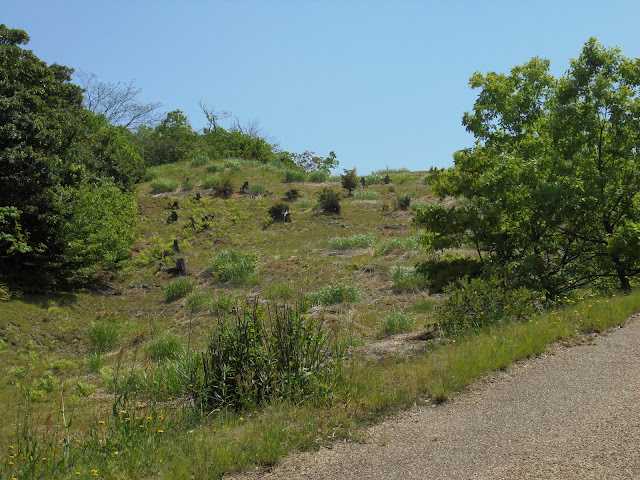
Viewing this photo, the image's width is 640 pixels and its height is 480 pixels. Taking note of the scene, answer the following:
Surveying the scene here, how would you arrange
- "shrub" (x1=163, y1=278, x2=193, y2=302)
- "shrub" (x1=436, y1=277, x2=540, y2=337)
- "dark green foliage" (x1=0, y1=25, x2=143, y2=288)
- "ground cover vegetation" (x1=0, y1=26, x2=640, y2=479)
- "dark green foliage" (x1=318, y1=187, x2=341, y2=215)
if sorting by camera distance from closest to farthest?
"ground cover vegetation" (x1=0, y1=26, x2=640, y2=479)
"shrub" (x1=436, y1=277, x2=540, y2=337)
"dark green foliage" (x1=0, y1=25, x2=143, y2=288)
"shrub" (x1=163, y1=278, x2=193, y2=302)
"dark green foliage" (x1=318, y1=187, x2=341, y2=215)

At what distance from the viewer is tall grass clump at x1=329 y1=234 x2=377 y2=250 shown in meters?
18.8

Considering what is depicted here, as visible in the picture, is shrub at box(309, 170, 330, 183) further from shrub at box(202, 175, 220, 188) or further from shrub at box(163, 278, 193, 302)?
shrub at box(163, 278, 193, 302)

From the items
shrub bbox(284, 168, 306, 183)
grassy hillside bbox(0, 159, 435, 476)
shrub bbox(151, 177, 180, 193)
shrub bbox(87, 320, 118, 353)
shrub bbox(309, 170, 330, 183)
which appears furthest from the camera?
shrub bbox(309, 170, 330, 183)

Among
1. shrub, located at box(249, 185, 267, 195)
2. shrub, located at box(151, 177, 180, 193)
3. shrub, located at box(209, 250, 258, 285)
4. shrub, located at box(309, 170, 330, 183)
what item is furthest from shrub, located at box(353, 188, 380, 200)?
shrub, located at box(209, 250, 258, 285)

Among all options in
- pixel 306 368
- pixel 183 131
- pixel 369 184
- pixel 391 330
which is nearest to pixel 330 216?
pixel 369 184

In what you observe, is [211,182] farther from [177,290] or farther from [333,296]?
[333,296]

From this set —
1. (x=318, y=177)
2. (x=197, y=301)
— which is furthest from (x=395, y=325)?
(x=318, y=177)

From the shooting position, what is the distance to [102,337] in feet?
40.1

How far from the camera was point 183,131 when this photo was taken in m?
53.3

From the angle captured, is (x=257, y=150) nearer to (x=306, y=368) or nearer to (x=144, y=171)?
(x=144, y=171)

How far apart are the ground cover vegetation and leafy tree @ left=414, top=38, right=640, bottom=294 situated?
4 centimetres

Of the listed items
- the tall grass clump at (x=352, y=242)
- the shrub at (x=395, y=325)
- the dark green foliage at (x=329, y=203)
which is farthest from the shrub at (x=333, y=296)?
the dark green foliage at (x=329, y=203)

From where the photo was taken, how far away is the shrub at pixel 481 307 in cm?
839

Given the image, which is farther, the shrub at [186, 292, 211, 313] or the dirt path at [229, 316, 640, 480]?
the shrub at [186, 292, 211, 313]
